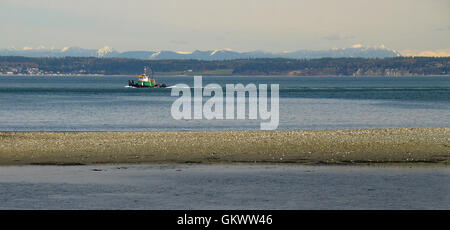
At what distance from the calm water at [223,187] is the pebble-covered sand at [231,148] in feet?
5.91

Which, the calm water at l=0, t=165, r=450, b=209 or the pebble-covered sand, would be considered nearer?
the calm water at l=0, t=165, r=450, b=209

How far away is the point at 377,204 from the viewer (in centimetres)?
1955

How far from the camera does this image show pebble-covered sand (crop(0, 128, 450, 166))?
28844 mm

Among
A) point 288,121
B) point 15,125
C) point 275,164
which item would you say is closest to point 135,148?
point 275,164

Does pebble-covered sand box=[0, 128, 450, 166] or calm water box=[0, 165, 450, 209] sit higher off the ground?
calm water box=[0, 165, 450, 209]

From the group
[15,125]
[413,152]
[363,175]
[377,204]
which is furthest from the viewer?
[15,125]

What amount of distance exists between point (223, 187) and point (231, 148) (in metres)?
9.82

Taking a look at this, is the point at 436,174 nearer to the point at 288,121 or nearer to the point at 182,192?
the point at 182,192

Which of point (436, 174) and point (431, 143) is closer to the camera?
point (436, 174)

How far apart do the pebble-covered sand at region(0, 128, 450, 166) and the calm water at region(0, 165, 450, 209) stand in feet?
5.91

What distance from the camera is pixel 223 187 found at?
73.3ft

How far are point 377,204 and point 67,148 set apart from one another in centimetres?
1687

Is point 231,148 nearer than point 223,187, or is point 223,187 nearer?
point 223,187

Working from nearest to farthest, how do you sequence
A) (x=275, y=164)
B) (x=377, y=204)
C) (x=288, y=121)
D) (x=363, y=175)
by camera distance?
(x=377, y=204) → (x=363, y=175) → (x=275, y=164) → (x=288, y=121)
